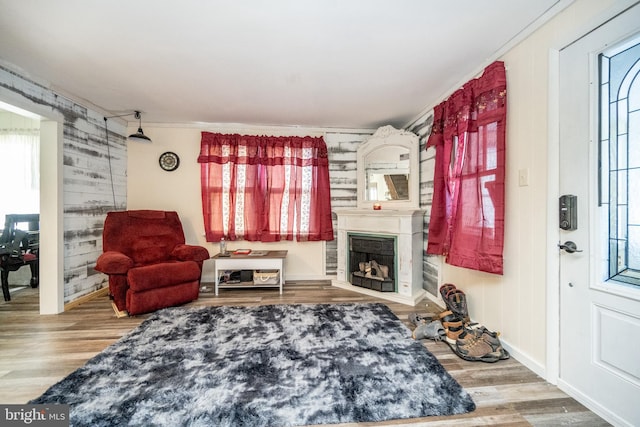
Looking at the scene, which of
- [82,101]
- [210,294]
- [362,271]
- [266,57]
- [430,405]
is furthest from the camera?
[362,271]

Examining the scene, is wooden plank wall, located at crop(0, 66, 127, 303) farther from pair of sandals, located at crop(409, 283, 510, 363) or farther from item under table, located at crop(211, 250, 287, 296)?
pair of sandals, located at crop(409, 283, 510, 363)

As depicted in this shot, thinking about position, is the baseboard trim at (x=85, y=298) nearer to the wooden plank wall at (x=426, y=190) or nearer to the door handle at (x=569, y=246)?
the wooden plank wall at (x=426, y=190)

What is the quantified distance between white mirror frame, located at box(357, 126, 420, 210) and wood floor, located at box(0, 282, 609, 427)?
4.23 feet

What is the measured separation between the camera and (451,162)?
7.66 ft

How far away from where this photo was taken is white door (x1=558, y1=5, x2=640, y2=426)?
117cm

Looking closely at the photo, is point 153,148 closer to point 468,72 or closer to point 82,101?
point 82,101

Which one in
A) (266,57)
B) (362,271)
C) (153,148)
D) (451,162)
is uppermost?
(266,57)

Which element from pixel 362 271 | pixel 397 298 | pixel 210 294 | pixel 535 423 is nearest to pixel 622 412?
pixel 535 423

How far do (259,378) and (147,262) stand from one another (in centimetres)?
216

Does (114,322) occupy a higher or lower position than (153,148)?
lower

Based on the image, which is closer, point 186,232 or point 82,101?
point 82,101

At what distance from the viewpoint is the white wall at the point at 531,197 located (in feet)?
4.86

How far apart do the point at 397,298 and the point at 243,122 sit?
10.4ft

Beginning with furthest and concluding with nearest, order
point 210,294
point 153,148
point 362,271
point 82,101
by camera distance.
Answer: point 153,148 → point 362,271 → point 210,294 → point 82,101
